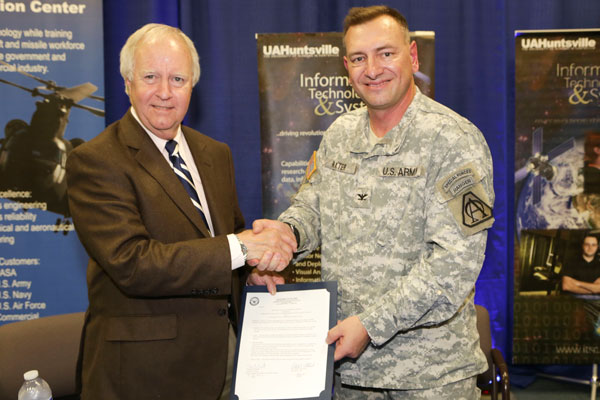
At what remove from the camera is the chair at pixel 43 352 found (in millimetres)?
2930

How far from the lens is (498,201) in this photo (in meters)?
4.92

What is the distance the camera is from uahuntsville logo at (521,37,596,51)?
175 inches

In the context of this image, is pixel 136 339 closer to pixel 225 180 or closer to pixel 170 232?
pixel 170 232

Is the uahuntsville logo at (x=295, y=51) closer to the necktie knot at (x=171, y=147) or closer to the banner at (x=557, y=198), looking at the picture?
the banner at (x=557, y=198)

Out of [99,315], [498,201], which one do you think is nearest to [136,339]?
[99,315]

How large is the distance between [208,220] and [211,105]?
2.67 meters

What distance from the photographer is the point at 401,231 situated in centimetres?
226

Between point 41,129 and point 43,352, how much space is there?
1.95m

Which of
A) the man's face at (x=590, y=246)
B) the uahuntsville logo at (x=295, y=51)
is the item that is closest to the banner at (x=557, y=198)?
the man's face at (x=590, y=246)

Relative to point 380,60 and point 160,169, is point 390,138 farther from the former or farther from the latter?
point 160,169

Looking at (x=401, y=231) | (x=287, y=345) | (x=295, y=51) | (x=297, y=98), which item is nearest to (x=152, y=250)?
(x=287, y=345)

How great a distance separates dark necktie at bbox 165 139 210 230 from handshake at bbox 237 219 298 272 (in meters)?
0.22

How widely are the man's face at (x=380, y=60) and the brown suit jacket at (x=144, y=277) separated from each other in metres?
0.91

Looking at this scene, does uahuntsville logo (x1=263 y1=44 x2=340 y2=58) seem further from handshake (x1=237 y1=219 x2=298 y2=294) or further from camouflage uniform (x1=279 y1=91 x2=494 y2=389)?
handshake (x1=237 y1=219 x2=298 y2=294)
